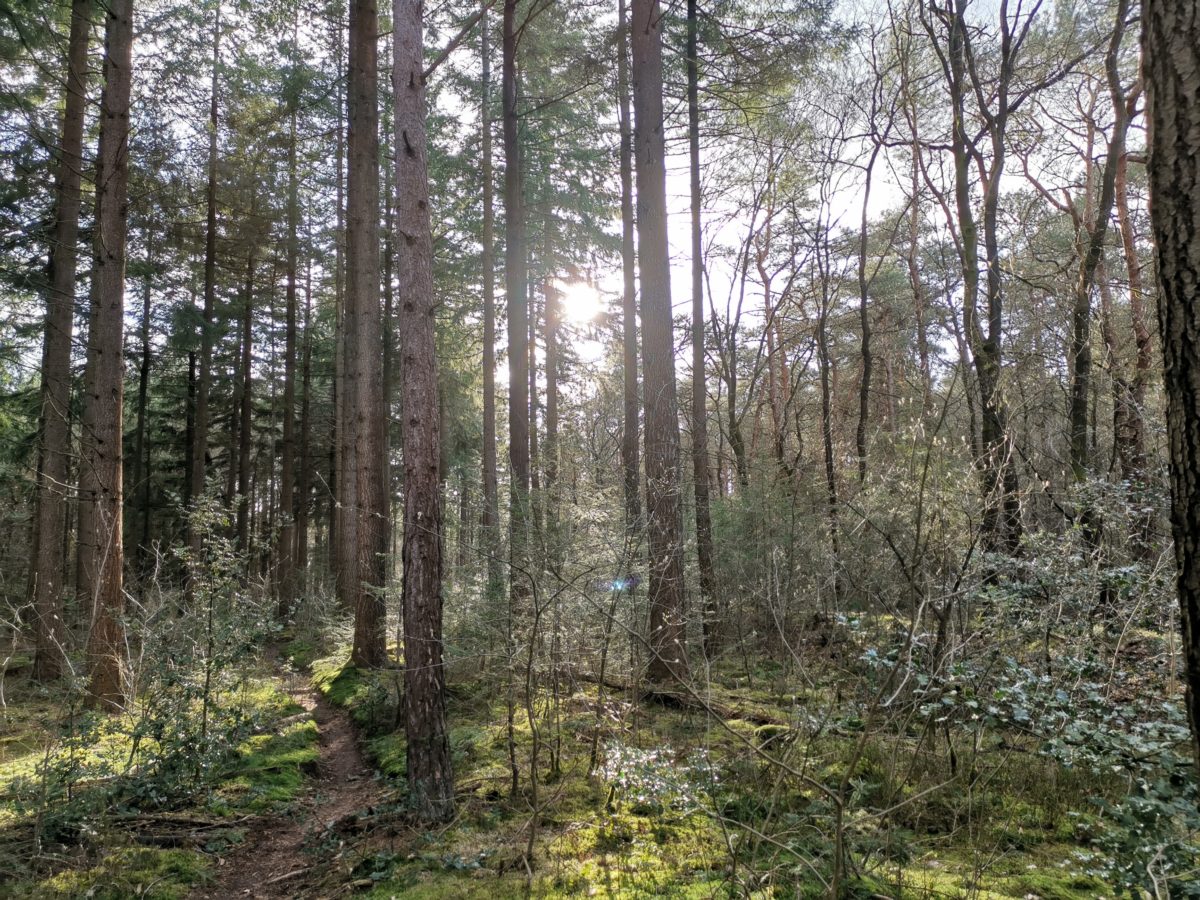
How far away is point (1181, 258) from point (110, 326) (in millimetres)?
9112

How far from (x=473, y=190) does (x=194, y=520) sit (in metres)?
10.1

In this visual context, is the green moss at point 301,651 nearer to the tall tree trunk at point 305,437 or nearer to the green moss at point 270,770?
the tall tree trunk at point 305,437

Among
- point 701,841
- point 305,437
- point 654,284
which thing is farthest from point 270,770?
point 305,437

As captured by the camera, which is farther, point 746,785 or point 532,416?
point 532,416

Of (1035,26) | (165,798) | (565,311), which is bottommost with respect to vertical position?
(165,798)

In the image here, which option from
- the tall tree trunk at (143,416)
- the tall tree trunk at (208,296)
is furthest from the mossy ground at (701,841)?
the tall tree trunk at (143,416)

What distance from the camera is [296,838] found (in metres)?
4.48

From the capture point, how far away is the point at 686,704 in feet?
19.7

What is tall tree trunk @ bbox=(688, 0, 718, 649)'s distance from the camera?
8.49 meters

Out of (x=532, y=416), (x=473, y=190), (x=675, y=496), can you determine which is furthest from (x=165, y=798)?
(x=532, y=416)

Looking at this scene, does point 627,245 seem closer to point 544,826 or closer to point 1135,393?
point 1135,393

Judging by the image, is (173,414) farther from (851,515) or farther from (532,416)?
(851,515)

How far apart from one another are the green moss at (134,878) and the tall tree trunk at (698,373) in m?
5.06

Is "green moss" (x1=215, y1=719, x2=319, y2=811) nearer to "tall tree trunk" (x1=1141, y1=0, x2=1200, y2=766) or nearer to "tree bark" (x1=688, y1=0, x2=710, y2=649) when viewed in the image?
"tree bark" (x1=688, y1=0, x2=710, y2=649)
